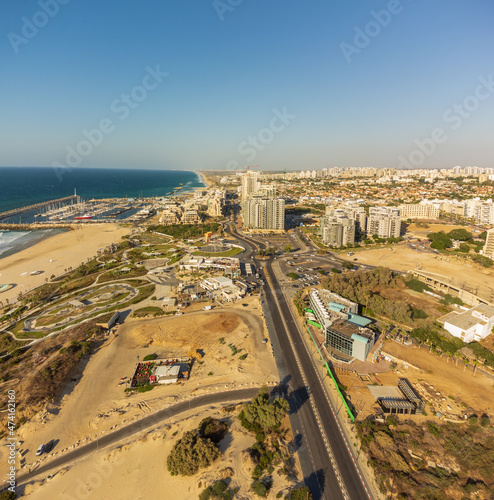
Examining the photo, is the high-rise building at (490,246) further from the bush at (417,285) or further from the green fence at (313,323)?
the green fence at (313,323)

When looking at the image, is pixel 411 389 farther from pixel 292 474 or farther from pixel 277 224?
pixel 277 224

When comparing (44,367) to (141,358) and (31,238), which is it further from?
(31,238)

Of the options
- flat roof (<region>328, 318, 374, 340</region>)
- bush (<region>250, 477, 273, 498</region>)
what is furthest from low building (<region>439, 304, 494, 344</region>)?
bush (<region>250, 477, 273, 498</region>)

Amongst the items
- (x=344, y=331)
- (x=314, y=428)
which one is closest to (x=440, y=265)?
(x=344, y=331)

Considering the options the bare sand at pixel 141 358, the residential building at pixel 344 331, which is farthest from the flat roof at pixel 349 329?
the bare sand at pixel 141 358

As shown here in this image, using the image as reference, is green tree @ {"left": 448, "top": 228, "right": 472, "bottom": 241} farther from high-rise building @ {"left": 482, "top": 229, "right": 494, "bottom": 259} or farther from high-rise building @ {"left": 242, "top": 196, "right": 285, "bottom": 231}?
high-rise building @ {"left": 242, "top": 196, "right": 285, "bottom": 231}

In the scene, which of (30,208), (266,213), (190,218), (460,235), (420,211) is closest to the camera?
(460,235)
